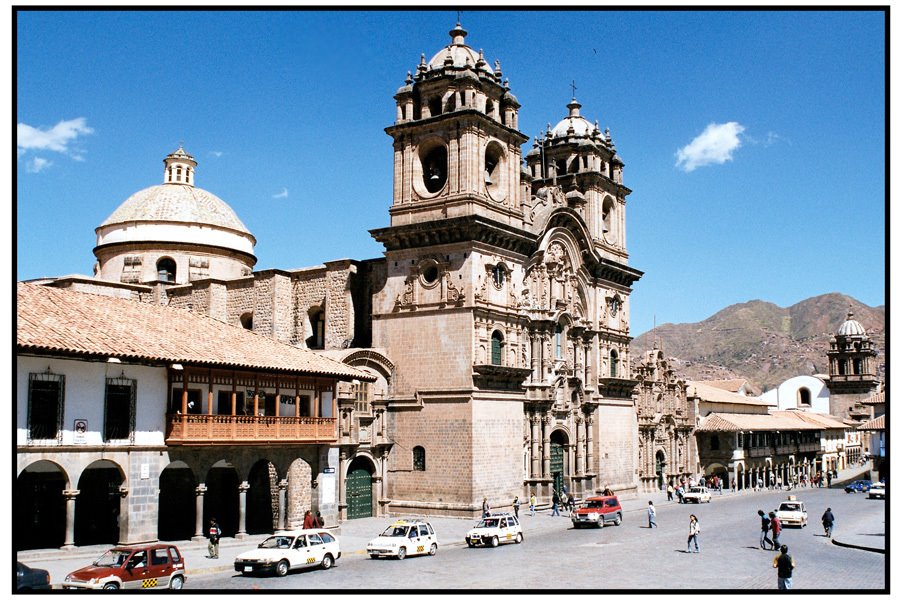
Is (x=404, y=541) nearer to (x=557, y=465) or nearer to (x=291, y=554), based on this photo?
(x=291, y=554)

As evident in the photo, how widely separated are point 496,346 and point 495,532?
15685 millimetres

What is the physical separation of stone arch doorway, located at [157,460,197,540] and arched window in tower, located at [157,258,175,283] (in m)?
23.0

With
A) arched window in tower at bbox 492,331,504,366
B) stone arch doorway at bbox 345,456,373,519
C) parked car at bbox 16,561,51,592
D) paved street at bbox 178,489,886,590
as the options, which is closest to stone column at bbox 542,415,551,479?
A: arched window in tower at bbox 492,331,504,366

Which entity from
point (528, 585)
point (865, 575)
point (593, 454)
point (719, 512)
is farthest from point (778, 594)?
point (593, 454)

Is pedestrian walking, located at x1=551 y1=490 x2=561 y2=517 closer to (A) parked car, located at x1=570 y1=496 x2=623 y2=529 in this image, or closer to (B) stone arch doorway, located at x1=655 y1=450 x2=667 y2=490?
(A) parked car, located at x1=570 y1=496 x2=623 y2=529

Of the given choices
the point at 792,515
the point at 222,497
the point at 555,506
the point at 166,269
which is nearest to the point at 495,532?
the point at 222,497

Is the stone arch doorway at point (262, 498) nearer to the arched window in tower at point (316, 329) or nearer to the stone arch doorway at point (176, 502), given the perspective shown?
the stone arch doorway at point (176, 502)

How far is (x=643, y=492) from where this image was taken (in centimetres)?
6669

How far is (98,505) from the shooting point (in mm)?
36875

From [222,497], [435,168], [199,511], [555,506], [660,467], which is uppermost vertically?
[435,168]

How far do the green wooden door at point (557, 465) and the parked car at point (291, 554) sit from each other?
85.3ft

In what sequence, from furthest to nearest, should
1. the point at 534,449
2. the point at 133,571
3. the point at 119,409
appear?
the point at 534,449 → the point at 119,409 → the point at 133,571

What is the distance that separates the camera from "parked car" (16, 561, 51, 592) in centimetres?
2038
